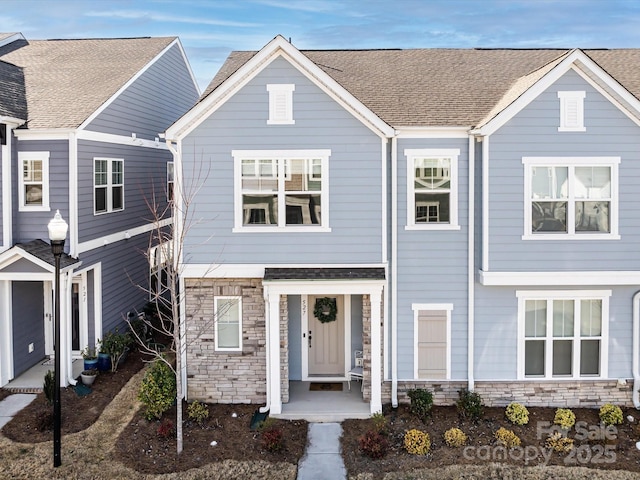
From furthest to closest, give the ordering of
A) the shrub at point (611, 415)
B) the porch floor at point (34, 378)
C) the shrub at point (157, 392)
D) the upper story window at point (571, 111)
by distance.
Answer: the porch floor at point (34, 378) → the upper story window at point (571, 111) → the shrub at point (611, 415) → the shrub at point (157, 392)

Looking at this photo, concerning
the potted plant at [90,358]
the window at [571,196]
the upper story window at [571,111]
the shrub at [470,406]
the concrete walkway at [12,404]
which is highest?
the upper story window at [571,111]

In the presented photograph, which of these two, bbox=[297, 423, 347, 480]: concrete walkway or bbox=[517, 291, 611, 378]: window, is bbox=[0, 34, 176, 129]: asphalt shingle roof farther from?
bbox=[517, 291, 611, 378]: window

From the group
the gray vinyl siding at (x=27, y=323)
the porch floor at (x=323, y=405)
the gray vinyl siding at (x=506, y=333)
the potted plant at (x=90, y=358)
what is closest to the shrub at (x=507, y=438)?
the gray vinyl siding at (x=506, y=333)

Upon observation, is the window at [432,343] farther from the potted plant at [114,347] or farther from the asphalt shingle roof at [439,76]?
the potted plant at [114,347]

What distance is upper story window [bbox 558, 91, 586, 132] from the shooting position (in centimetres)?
1305

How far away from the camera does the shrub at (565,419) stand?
1256 centimetres

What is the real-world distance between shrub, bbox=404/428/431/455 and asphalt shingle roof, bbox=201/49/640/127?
6617mm

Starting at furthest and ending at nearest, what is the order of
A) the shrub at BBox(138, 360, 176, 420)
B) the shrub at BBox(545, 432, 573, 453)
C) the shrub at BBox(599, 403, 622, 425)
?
the shrub at BBox(599, 403, 622, 425), the shrub at BBox(138, 360, 176, 420), the shrub at BBox(545, 432, 573, 453)

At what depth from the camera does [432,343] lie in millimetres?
13773

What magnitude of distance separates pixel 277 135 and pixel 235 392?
595 centimetres

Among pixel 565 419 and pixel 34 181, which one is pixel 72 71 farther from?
pixel 565 419

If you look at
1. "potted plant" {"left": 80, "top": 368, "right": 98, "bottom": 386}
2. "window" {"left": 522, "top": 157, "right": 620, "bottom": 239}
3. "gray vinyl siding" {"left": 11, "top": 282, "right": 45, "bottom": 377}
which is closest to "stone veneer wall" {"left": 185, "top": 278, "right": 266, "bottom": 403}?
"potted plant" {"left": 80, "top": 368, "right": 98, "bottom": 386}

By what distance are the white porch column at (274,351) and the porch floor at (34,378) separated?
225 inches

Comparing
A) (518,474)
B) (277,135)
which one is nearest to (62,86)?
(277,135)
